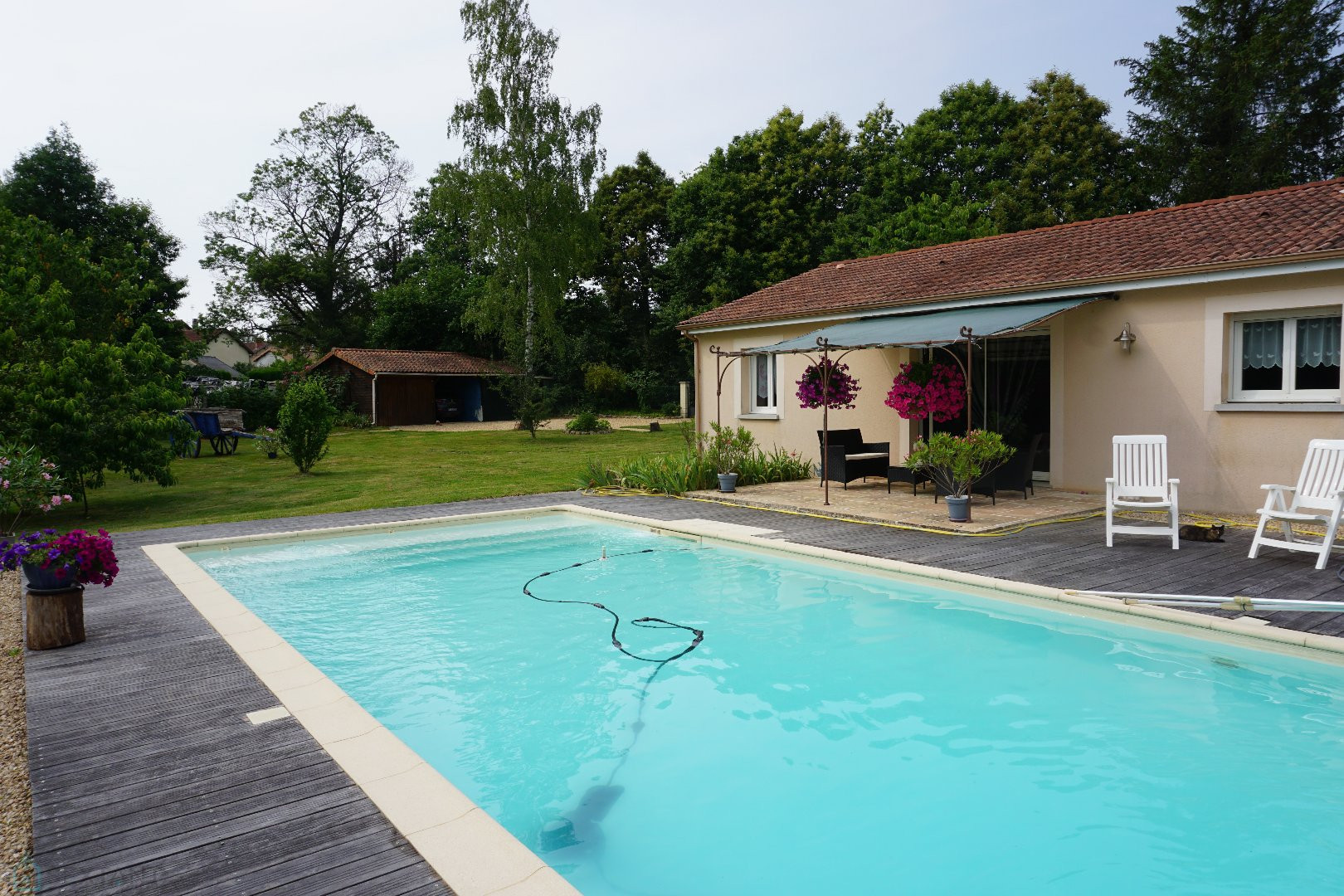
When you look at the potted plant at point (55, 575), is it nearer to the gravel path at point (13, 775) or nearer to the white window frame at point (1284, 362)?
the gravel path at point (13, 775)

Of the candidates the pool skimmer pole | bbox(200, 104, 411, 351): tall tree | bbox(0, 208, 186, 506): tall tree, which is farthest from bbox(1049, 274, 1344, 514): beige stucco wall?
bbox(200, 104, 411, 351): tall tree

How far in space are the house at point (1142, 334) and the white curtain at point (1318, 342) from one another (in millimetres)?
14

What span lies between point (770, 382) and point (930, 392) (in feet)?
17.7

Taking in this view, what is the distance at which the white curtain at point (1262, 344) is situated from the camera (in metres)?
10.3

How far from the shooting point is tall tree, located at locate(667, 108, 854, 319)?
37.4 metres

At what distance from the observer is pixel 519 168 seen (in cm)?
3088

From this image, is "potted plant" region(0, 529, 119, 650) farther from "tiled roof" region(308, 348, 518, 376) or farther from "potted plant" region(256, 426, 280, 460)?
"tiled roof" region(308, 348, 518, 376)

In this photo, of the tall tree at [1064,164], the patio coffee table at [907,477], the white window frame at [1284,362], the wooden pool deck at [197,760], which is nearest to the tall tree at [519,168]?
the tall tree at [1064,164]

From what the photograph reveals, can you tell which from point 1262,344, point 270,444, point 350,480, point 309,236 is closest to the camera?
point 1262,344

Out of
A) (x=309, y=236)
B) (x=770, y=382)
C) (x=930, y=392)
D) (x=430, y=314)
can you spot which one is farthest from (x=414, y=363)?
(x=930, y=392)

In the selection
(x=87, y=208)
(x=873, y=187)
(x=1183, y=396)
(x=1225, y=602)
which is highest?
(x=873, y=187)

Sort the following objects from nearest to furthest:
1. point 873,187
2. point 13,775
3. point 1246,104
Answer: point 13,775 → point 1246,104 → point 873,187

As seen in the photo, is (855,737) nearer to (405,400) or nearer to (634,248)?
(405,400)

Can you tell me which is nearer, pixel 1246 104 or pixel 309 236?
pixel 1246 104
